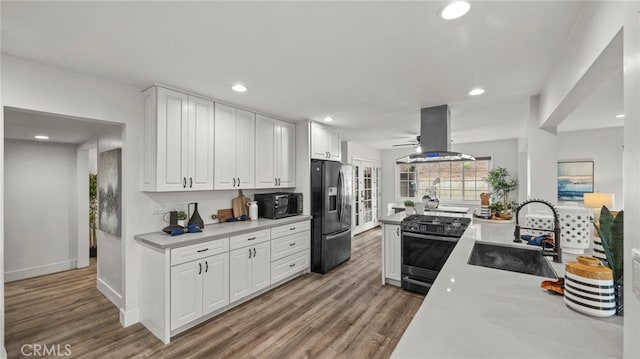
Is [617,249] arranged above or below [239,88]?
below

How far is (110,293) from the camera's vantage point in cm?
308

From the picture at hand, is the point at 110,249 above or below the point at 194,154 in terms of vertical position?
below

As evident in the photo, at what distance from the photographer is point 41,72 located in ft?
6.77

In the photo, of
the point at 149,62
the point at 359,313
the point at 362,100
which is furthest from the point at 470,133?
the point at 149,62

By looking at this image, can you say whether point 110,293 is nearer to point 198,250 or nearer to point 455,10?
point 198,250

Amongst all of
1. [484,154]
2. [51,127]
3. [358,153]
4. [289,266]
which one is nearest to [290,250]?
[289,266]

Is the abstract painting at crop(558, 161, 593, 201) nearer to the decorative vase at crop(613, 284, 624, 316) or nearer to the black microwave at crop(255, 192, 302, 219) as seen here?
the black microwave at crop(255, 192, 302, 219)

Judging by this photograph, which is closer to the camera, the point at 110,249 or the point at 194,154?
the point at 194,154

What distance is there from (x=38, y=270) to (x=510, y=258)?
5.90m

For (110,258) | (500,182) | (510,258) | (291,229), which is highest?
(500,182)

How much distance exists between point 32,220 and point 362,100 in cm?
504

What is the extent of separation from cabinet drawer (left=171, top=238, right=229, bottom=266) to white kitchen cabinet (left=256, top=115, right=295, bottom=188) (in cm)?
105

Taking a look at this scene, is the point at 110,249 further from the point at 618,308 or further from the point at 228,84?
the point at 618,308

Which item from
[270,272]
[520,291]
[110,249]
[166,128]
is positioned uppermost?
[166,128]
